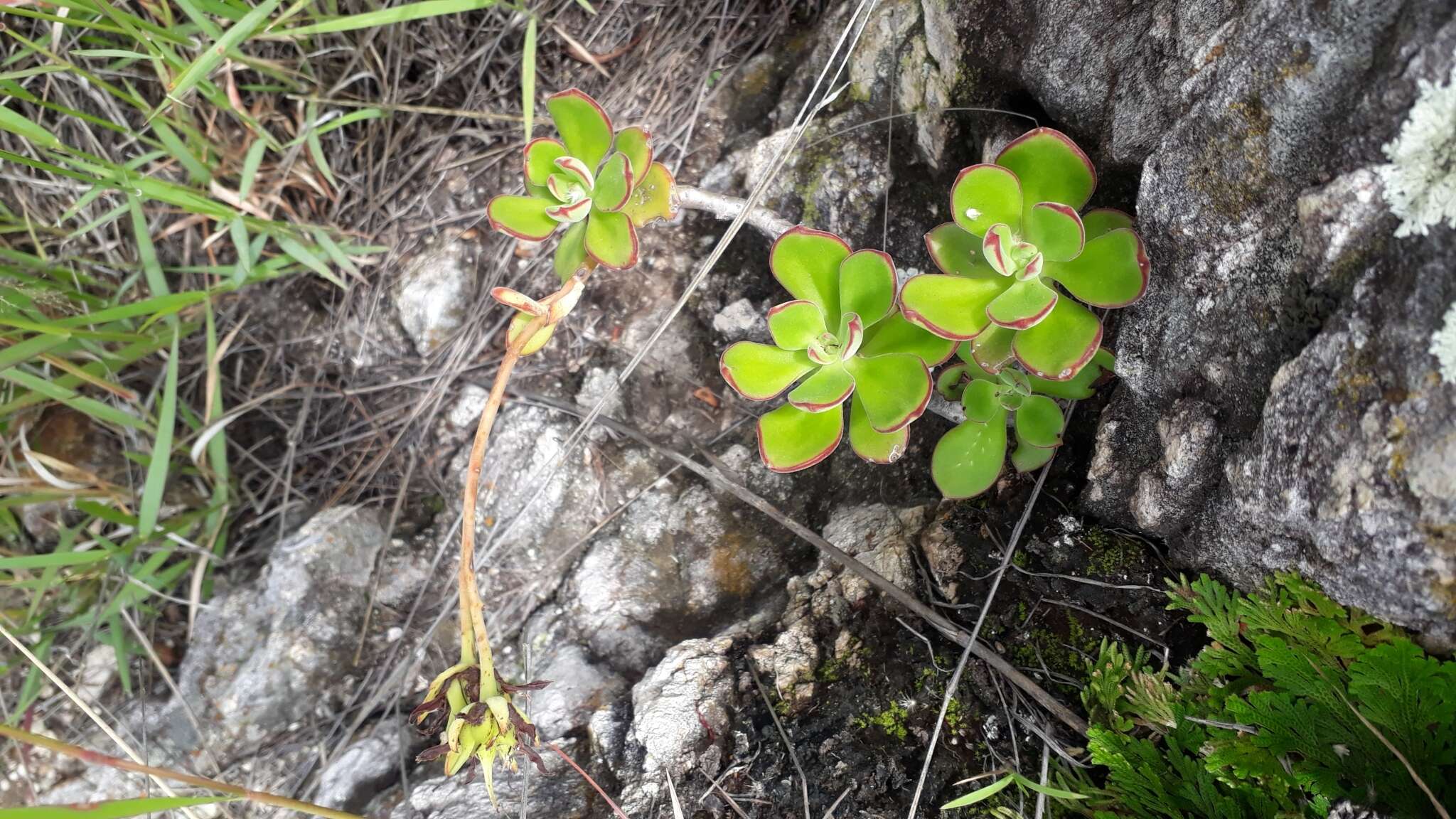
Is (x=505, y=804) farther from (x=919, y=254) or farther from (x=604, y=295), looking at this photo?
(x=919, y=254)

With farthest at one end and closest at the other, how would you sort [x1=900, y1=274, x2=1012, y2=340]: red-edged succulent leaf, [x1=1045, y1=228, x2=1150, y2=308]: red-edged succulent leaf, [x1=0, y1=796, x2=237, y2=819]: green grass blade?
[x1=900, y1=274, x2=1012, y2=340]: red-edged succulent leaf < [x1=1045, y1=228, x2=1150, y2=308]: red-edged succulent leaf < [x1=0, y1=796, x2=237, y2=819]: green grass blade

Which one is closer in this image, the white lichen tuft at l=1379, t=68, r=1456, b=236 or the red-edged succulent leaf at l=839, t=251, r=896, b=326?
the white lichen tuft at l=1379, t=68, r=1456, b=236

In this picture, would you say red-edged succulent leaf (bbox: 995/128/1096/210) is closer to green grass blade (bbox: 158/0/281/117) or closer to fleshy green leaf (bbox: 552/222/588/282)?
fleshy green leaf (bbox: 552/222/588/282)

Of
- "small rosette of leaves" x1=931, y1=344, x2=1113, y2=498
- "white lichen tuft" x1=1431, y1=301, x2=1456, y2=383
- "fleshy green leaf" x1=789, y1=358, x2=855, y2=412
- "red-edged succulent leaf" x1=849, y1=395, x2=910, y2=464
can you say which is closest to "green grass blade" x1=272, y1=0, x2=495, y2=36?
"fleshy green leaf" x1=789, y1=358, x2=855, y2=412

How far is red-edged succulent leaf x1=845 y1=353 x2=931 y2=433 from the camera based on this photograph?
1.55 metres

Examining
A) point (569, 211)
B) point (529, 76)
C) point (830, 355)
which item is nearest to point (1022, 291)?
point (830, 355)

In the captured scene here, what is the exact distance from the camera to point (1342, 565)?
1130 mm

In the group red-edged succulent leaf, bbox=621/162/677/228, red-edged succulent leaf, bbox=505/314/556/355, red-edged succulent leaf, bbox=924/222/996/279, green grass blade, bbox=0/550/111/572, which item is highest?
red-edged succulent leaf, bbox=924/222/996/279

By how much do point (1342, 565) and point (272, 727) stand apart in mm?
2361

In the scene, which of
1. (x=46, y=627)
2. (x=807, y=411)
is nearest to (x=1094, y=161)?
(x=807, y=411)

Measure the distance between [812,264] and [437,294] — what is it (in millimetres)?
1233

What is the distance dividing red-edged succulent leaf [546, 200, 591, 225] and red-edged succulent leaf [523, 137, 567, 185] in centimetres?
9

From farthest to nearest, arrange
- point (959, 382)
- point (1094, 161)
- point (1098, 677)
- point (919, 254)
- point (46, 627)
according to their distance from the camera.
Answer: point (46, 627) → point (919, 254) → point (959, 382) → point (1094, 161) → point (1098, 677)

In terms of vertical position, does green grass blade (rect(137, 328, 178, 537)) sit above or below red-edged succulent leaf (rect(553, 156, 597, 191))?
below
